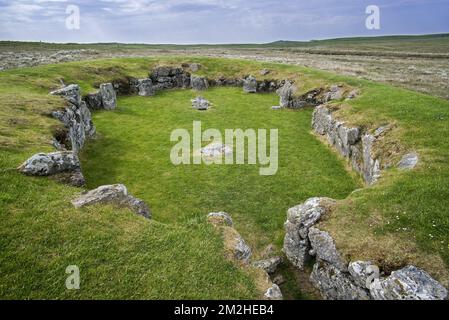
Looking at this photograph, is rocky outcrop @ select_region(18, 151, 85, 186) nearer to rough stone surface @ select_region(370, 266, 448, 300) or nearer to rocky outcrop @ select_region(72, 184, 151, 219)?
rocky outcrop @ select_region(72, 184, 151, 219)

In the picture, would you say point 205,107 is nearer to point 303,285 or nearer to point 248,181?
point 248,181

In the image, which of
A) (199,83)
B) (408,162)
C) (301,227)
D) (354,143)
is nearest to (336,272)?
(301,227)

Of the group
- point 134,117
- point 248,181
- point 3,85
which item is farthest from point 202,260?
point 3,85

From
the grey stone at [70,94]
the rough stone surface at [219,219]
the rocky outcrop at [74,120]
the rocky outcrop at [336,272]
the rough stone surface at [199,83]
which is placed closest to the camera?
the rocky outcrop at [336,272]

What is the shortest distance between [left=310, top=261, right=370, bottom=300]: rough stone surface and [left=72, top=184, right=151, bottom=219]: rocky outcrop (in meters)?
9.69

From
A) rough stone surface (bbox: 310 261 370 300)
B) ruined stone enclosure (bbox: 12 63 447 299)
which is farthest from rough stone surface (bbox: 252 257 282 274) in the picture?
rough stone surface (bbox: 310 261 370 300)

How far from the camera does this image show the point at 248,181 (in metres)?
28.5

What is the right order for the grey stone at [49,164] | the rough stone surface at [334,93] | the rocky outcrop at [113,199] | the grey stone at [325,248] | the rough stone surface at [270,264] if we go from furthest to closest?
the rough stone surface at [334,93]
the grey stone at [49,164]
the rough stone surface at [270,264]
the rocky outcrop at [113,199]
the grey stone at [325,248]

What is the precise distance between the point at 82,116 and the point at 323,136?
2740 centimetres

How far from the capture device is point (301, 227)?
18.8 metres

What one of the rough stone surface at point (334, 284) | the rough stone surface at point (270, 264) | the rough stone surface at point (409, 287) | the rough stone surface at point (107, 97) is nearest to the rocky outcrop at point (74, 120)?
the rough stone surface at point (107, 97)

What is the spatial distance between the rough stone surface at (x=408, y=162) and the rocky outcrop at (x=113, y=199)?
17.1 m

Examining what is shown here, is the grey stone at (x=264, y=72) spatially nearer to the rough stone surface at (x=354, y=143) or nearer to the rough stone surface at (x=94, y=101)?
the rough stone surface at (x=354, y=143)

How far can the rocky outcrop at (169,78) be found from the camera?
63.8m
